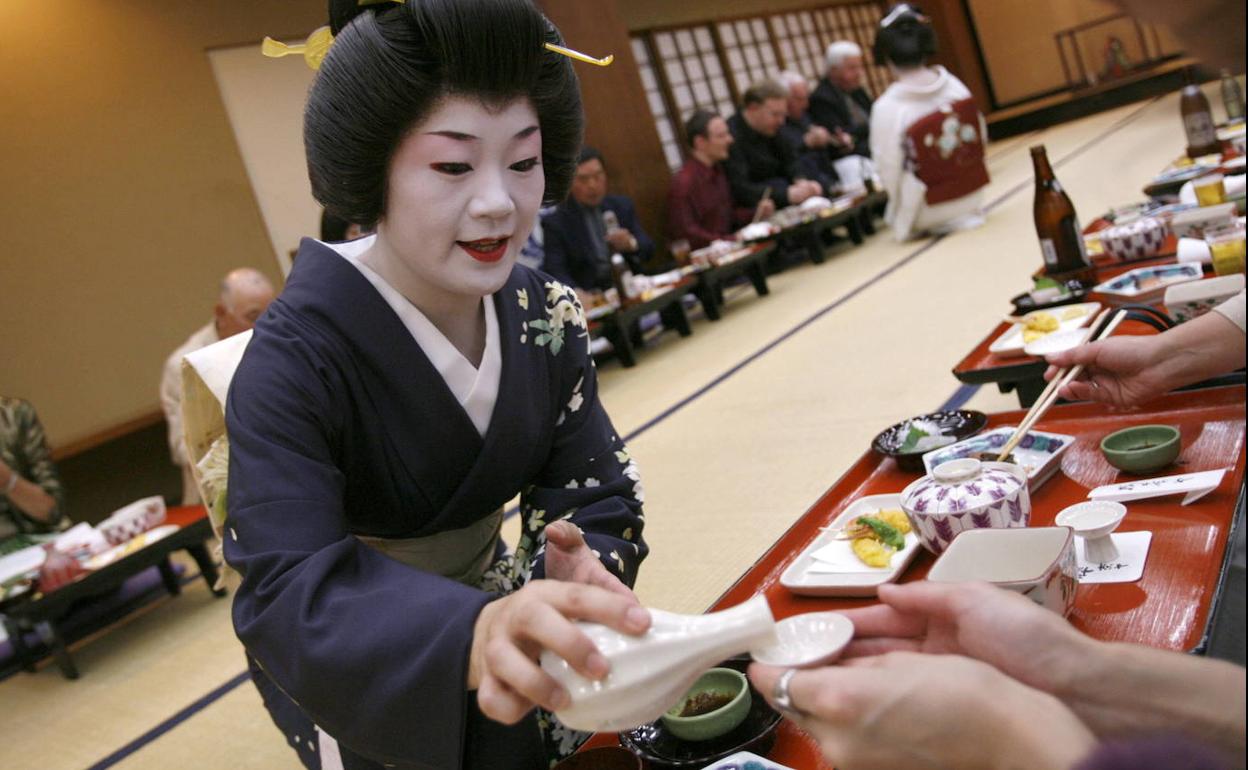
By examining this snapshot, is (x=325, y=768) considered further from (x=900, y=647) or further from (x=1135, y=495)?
(x=1135, y=495)

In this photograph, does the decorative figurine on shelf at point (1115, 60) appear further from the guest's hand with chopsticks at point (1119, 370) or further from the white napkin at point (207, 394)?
the white napkin at point (207, 394)

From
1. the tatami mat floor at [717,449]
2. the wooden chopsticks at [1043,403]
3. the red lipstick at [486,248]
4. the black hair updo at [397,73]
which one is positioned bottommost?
the tatami mat floor at [717,449]

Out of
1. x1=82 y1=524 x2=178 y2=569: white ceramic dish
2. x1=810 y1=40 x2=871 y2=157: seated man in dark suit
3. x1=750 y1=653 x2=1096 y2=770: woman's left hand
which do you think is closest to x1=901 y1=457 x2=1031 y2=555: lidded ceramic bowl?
x1=750 y1=653 x2=1096 y2=770: woman's left hand

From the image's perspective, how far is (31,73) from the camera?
658 centimetres

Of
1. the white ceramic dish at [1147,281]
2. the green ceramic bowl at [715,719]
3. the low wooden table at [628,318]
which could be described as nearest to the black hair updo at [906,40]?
the low wooden table at [628,318]

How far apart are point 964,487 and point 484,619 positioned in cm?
79

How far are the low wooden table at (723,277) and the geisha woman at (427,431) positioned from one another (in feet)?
17.0

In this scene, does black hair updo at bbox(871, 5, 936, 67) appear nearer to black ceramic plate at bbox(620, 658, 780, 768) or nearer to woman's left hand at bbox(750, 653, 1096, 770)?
black ceramic plate at bbox(620, 658, 780, 768)

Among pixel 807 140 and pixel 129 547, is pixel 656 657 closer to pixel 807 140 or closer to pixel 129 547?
pixel 129 547

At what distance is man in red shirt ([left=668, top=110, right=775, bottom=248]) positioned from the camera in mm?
8711

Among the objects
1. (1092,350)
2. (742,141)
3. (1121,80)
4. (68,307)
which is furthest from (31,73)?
(1121,80)

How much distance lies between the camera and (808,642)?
1.05m

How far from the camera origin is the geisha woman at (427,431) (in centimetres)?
122

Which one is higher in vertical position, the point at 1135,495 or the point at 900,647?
the point at 900,647
